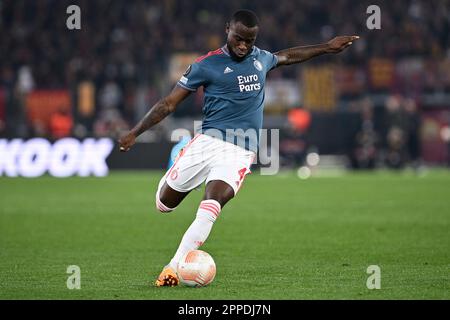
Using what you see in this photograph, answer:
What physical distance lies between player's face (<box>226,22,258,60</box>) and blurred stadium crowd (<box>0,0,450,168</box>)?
58.9 feet

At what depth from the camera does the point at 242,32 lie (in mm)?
8031

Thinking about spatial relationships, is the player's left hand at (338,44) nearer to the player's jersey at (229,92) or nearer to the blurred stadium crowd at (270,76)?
the player's jersey at (229,92)

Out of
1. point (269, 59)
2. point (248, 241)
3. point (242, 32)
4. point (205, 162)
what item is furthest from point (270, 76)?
point (242, 32)

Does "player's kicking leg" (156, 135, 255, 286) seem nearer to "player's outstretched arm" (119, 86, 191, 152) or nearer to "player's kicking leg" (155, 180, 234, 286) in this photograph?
"player's kicking leg" (155, 180, 234, 286)

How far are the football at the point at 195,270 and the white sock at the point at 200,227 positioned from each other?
0.30ft

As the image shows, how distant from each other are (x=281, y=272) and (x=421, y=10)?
27189mm

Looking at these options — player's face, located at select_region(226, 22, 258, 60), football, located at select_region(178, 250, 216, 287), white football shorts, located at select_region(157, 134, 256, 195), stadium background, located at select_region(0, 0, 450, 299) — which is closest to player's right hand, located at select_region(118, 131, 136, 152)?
white football shorts, located at select_region(157, 134, 256, 195)

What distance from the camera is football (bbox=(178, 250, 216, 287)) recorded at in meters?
7.80

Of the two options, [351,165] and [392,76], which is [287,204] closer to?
[351,165]

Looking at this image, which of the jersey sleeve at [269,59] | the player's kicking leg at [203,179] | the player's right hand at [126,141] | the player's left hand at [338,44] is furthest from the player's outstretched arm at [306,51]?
the player's right hand at [126,141]
